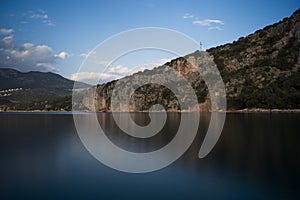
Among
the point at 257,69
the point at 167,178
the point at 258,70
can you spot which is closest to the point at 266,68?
the point at 258,70

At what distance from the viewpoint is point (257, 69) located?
137500mm

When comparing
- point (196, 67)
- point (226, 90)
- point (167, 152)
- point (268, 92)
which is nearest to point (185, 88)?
point (196, 67)

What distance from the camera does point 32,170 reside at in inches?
607

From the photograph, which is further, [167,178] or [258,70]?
[258,70]

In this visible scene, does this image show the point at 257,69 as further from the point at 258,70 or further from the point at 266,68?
the point at 266,68

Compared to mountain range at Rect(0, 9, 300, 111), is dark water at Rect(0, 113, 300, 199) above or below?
below

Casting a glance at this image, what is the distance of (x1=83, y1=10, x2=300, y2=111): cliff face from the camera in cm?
11869

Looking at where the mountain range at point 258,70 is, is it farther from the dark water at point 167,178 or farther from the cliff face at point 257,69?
the dark water at point 167,178

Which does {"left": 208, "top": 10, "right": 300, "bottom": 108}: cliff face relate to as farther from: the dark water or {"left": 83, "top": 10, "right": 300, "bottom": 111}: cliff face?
the dark water

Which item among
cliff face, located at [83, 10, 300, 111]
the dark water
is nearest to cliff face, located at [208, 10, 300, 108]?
cliff face, located at [83, 10, 300, 111]

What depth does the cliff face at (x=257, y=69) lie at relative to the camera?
11869 cm

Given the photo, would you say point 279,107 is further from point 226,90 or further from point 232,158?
point 232,158

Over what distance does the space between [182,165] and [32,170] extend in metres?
8.72

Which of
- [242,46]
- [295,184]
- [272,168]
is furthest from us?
[242,46]
